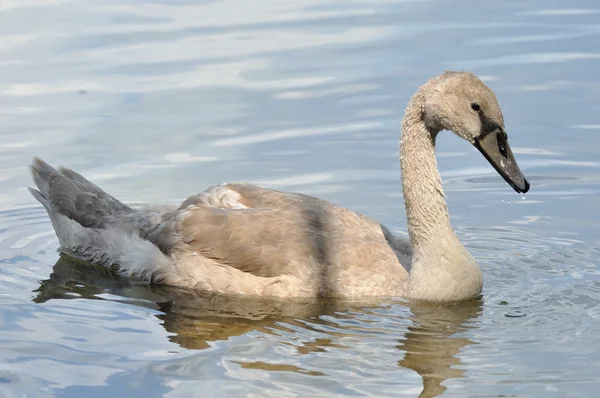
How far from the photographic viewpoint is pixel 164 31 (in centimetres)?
1836

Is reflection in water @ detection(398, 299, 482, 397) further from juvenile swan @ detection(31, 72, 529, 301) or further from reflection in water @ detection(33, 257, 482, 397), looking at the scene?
juvenile swan @ detection(31, 72, 529, 301)

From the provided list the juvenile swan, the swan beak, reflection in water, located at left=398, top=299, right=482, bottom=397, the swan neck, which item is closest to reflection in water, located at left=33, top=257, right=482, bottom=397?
reflection in water, located at left=398, top=299, right=482, bottom=397

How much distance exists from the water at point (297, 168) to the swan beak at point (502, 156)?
40.1 inches

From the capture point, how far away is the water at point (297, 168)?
341 inches

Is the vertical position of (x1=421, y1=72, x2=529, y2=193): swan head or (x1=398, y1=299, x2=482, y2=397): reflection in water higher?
(x1=421, y1=72, x2=529, y2=193): swan head

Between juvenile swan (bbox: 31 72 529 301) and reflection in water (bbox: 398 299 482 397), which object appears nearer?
reflection in water (bbox: 398 299 482 397)

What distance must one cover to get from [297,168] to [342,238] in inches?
120

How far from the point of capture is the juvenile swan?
33.3 ft

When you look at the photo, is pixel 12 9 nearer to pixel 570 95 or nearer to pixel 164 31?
pixel 164 31

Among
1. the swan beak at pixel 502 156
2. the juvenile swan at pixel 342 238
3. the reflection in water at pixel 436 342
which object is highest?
the swan beak at pixel 502 156

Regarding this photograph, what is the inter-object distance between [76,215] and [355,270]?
121 inches

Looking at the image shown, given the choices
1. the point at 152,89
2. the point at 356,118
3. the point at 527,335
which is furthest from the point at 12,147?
the point at 527,335

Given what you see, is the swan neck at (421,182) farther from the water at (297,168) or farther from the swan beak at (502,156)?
the water at (297,168)

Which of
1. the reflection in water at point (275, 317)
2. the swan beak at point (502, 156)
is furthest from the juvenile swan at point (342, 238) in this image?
the reflection in water at point (275, 317)
